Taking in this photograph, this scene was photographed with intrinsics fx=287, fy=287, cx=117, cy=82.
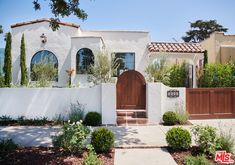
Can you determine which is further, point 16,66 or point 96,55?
point 16,66

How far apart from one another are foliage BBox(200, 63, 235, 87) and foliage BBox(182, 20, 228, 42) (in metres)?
31.4

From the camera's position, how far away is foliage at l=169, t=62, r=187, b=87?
1936 centimetres

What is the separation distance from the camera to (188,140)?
7.89 meters

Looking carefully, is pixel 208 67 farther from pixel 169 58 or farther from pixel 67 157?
pixel 67 157

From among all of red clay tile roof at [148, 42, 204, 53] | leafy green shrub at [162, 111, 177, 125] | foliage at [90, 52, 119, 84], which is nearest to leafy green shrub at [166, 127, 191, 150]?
leafy green shrub at [162, 111, 177, 125]

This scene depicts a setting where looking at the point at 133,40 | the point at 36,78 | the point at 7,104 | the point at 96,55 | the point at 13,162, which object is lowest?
the point at 13,162

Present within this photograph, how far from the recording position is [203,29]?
4703 cm

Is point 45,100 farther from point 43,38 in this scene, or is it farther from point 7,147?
point 43,38

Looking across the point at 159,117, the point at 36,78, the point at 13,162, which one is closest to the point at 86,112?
the point at 159,117

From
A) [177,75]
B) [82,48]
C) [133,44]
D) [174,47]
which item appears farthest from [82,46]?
[174,47]

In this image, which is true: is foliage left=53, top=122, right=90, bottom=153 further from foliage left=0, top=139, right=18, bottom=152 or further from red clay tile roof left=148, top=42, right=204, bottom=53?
red clay tile roof left=148, top=42, right=204, bottom=53

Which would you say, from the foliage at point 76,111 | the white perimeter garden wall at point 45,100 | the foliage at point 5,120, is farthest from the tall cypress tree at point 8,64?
the foliage at point 76,111

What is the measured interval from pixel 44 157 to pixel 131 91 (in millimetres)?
7226

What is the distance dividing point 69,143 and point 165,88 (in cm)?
716
